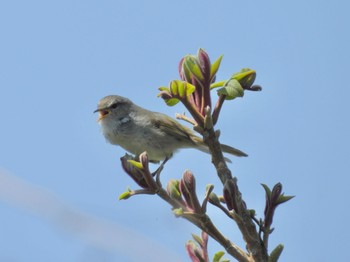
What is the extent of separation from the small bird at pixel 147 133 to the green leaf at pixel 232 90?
11.7ft

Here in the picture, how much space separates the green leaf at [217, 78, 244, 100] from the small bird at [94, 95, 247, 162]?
11.7 ft

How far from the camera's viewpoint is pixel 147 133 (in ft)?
19.8

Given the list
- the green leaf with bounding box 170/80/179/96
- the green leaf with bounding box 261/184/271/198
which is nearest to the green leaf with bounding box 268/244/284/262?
the green leaf with bounding box 261/184/271/198

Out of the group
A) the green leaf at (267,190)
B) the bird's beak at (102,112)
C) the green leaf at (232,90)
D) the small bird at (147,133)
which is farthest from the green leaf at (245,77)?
the bird's beak at (102,112)

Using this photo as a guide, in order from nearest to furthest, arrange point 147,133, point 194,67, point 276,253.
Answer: point 276,253 → point 194,67 → point 147,133

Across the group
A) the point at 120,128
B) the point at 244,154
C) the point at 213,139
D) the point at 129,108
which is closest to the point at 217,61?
the point at 213,139

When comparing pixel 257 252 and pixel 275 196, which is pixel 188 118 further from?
pixel 257 252

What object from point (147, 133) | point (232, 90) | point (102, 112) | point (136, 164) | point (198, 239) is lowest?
point (198, 239)

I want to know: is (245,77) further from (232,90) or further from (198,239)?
(198,239)

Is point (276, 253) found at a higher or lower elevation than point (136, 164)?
lower

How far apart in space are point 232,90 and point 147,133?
3966 millimetres

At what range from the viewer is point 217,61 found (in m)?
2.24

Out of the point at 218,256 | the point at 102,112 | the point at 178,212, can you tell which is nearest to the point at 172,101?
the point at 178,212

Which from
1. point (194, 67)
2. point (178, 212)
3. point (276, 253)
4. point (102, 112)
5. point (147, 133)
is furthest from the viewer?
point (102, 112)
